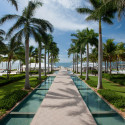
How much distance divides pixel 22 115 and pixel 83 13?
39.4ft

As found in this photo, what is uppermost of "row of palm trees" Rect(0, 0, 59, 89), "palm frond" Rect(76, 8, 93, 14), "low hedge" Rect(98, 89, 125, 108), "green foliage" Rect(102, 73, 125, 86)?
"palm frond" Rect(76, 8, 93, 14)

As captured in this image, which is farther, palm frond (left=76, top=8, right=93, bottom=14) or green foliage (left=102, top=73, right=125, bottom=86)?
green foliage (left=102, top=73, right=125, bottom=86)

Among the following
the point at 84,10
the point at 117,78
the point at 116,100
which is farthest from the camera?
the point at 117,78

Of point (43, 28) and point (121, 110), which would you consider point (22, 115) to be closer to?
point (121, 110)

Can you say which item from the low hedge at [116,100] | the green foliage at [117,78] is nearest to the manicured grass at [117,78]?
the green foliage at [117,78]

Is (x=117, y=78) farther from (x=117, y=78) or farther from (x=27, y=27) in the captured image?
(x=27, y=27)

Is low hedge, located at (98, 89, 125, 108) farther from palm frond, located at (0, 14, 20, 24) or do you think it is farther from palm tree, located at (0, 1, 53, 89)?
palm frond, located at (0, 14, 20, 24)

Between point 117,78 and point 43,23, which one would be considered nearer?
point 43,23

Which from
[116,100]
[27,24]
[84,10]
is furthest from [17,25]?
[116,100]

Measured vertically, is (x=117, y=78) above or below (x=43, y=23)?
below

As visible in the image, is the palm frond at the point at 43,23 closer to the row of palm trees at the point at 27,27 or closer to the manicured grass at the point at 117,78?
the row of palm trees at the point at 27,27

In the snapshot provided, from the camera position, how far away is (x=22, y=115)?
5430mm

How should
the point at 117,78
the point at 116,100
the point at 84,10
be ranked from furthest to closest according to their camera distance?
the point at 117,78 < the point at 84,10 < the point at 116,100

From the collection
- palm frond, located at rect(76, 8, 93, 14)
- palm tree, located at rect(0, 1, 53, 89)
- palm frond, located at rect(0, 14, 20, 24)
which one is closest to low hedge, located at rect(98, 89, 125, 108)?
palm tree, located at rect(0, 1, 53, 89)
